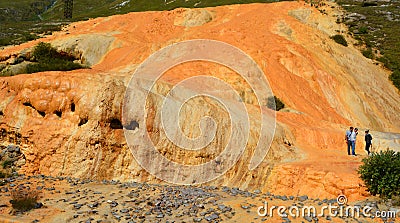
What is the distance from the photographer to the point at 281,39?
30312 millimetres

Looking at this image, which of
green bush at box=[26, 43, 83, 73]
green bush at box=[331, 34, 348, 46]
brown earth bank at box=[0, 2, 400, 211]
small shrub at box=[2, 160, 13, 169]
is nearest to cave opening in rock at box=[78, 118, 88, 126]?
A: brown earth bank at box=[0, 2, 400, 211]

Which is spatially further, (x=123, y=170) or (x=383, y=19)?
(x=383, y=19)

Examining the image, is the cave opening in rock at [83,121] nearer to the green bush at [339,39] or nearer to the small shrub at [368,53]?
the green bush at [339,39]

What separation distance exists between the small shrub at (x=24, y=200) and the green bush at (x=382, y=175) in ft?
30.8

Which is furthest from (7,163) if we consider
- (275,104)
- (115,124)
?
(275,104)

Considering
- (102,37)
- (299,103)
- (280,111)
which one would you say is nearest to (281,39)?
(299,103)

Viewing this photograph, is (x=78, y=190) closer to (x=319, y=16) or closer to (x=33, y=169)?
(x=33, y=169)

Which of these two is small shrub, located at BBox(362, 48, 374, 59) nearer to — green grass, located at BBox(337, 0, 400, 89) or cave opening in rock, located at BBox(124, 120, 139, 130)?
green grass, located at BBox(337, 0, 400, 89)

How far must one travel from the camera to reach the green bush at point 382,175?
1062 cm

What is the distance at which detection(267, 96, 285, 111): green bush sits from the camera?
73.3ft

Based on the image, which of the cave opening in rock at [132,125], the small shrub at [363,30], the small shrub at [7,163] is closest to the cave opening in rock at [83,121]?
the cave opening in rock at [132,125]

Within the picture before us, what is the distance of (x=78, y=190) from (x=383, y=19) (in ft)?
158

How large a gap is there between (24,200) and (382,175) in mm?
9789

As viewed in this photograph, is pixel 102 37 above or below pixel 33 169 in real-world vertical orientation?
above
